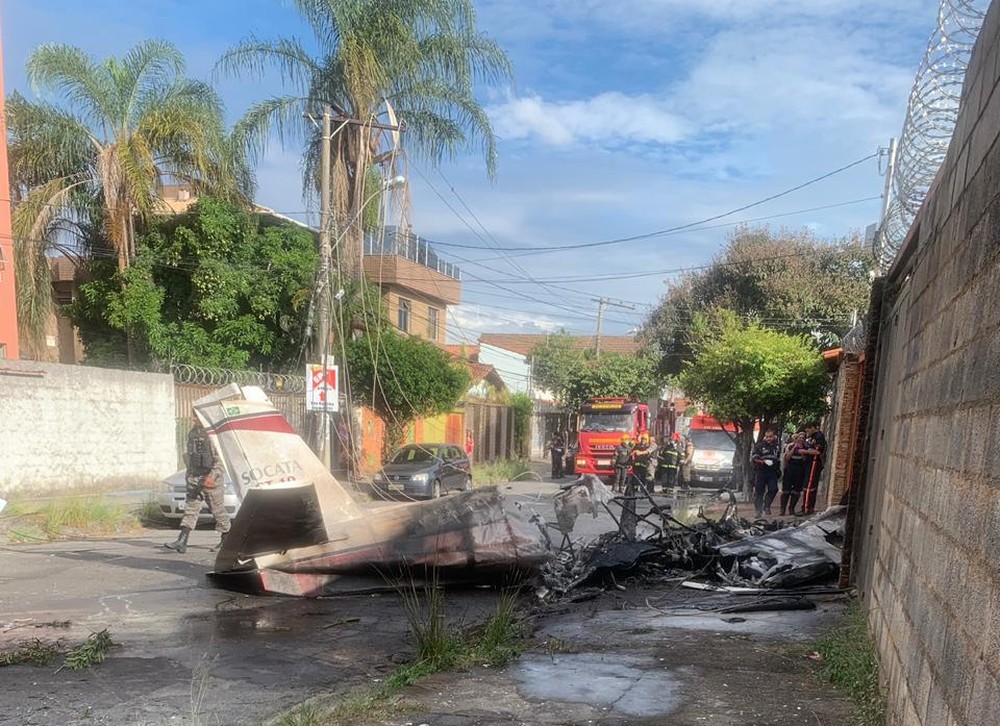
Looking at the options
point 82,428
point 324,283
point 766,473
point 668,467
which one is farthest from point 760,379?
point 82,428

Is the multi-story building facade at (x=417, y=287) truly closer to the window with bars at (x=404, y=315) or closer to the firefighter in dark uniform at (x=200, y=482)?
the window with bars at (x=404, y=315)

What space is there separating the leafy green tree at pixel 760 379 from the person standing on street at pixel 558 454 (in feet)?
31.0

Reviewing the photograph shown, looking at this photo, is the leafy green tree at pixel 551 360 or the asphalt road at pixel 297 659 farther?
the leafy green tree at pixel 551 360

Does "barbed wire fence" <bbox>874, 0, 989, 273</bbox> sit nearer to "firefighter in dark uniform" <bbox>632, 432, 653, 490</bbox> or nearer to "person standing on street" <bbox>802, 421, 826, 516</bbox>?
"person standing on street" <bbox>802, 421, 826, 516</bbox>

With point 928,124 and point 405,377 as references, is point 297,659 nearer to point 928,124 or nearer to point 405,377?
point 928,124

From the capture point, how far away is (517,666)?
5.90 metres

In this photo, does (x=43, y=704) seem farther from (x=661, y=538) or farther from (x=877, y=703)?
(x=661, y=538)

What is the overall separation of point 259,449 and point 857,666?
532 centimetres

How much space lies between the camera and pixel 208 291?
2134 cm

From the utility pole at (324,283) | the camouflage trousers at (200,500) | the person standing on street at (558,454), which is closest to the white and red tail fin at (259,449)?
the camouflage trousers at (200,500)

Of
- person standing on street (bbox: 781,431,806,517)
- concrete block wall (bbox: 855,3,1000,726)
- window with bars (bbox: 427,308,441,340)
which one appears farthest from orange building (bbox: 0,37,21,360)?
window with bars (bbox: 427,308,441,340)

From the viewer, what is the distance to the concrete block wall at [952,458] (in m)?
2.79

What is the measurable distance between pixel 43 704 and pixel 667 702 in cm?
359

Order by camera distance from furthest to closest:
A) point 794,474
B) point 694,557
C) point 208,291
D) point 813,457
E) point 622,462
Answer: point 622,462, point 208,291, point 794,474, point 813,457, point 694,557
